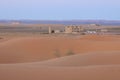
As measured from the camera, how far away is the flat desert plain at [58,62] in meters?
10.1

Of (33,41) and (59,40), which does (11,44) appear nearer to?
(33,41)

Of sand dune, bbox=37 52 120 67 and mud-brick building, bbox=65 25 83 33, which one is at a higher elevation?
sand dune, bbox=37 52 120 67

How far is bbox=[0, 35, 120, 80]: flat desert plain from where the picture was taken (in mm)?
10108

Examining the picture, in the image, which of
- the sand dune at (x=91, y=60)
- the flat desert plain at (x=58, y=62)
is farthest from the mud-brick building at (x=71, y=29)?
the sand dune at (x=91, y=60)

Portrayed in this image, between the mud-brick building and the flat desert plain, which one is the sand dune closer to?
the flat desert plain

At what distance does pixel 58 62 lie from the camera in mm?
15328

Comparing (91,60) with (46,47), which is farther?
(46,47)

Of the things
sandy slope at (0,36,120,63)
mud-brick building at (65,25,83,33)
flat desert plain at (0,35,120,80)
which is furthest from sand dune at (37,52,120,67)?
mud-brick building at (65,25,83,33)

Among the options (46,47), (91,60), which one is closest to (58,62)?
(91,60)

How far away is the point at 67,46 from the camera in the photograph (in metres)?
31.8

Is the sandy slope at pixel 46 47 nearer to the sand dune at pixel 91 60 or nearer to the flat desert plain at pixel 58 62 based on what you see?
the flat desert plain at pixel 58 62

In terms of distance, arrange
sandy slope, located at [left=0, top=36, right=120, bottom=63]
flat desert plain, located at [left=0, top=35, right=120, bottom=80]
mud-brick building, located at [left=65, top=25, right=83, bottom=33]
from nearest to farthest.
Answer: flat desert plain, located at [left=0, top=35, right=120, bottom=80] < sandy slope, located at [left=0, top=36, right=120, bottom=63] < mud-brick building, located at [left=65, top=25, right=83, bottom=33]

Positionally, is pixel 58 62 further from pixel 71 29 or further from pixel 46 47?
pixel 71 29

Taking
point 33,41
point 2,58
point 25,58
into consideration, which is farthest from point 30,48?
point 2,58
